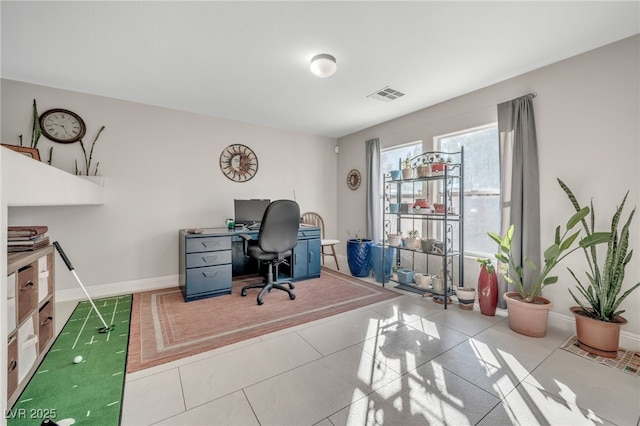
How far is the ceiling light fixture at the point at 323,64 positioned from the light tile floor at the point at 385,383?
2298 mm

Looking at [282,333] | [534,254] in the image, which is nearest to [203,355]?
[282,333]

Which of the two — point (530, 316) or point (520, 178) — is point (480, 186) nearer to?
point (520, 178)

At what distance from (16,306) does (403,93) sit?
3.66m

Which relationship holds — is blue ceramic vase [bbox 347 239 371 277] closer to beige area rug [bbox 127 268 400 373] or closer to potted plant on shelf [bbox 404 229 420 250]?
beige area rug [bbox 127 268 400 373]

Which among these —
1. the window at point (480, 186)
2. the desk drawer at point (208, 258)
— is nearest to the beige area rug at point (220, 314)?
the desk drawer at point (208, 258)

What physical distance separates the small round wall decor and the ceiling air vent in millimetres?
1587

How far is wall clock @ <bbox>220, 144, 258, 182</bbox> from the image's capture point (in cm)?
389

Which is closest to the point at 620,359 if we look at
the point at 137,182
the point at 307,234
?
the point at 307,234

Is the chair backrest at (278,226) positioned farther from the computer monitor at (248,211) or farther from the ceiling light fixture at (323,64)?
the ceiling light fixture at (323,64)

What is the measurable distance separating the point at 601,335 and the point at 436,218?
66.6 inches

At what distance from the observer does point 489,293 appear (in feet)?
8.38

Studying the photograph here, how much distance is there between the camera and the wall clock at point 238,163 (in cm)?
389

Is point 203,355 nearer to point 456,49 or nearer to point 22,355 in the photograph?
point 22,355

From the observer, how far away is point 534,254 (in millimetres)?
2439
